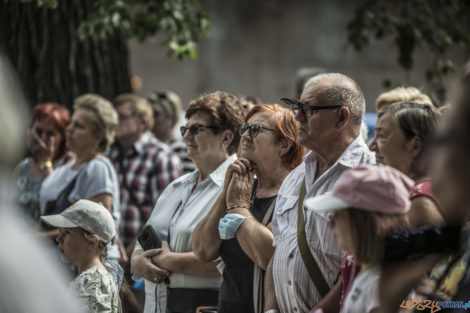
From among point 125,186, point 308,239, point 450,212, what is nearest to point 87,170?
point 125,186

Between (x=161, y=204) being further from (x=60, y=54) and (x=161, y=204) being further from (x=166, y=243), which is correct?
(x=60, y=54)

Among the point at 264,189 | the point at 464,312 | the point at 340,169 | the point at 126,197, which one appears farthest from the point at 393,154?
the point at 126,197

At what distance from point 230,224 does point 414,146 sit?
3.55 feet

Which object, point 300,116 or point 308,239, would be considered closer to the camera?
point 308,239

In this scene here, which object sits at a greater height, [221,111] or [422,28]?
[422,28]

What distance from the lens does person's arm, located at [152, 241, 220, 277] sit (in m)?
4.28

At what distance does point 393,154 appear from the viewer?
13.0 ft

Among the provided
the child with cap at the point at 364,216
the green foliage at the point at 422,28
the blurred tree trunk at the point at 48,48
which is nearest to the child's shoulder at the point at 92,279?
the child with cap at the point at 364,216

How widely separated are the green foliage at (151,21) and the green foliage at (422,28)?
1937mm

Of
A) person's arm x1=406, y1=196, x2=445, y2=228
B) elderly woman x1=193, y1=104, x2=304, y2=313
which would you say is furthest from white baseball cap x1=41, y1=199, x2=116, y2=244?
person's arm x1=406, y1=196, x2=445, y2=228

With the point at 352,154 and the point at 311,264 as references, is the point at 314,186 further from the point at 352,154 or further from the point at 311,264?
the point at 311,264

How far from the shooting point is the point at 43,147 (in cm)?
650

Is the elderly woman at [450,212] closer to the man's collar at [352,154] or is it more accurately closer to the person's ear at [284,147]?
the man's collar at [352,154]

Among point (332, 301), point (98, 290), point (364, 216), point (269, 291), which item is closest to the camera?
point (364, 216)
